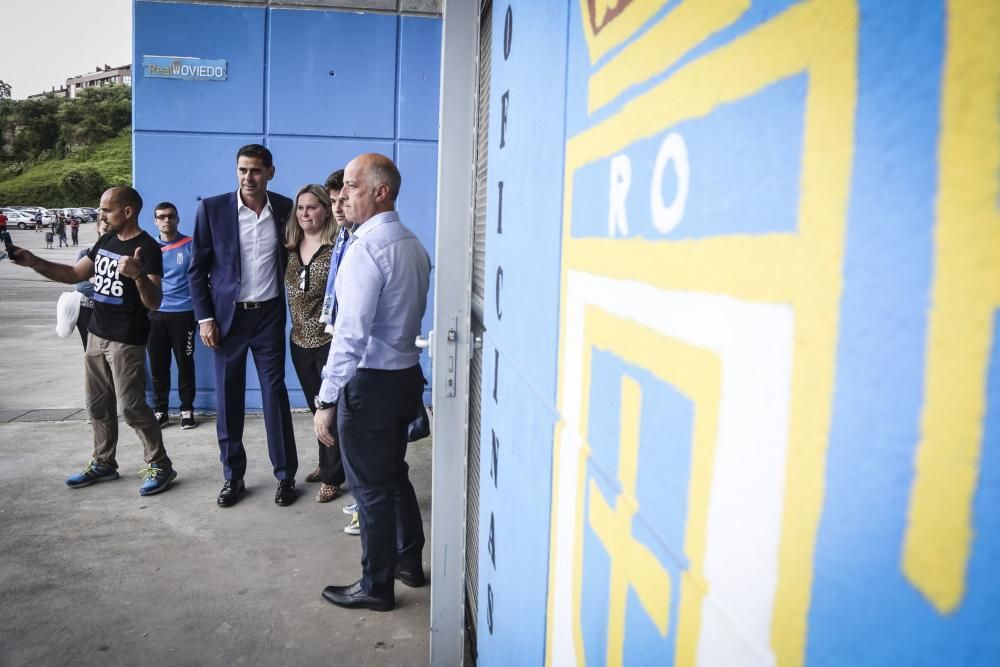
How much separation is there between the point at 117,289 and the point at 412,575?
2332mm

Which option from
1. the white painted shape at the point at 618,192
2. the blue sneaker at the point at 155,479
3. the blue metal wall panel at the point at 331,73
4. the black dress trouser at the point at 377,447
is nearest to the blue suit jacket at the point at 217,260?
the blue sneaker at the point at 155,479

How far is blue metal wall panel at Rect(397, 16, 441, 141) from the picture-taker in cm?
589

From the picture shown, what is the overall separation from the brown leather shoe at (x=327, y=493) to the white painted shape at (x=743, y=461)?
382cm

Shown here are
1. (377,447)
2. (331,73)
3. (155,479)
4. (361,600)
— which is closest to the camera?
(377,447)

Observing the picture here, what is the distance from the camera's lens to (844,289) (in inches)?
15.7

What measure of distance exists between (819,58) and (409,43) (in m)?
6.00

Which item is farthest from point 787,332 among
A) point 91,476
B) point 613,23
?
point 91,476

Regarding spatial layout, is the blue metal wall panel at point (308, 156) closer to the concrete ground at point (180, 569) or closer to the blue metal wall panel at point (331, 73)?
the blue metal wall panel at point (331, 73)

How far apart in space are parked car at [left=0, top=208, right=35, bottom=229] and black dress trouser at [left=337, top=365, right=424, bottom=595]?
51.9m

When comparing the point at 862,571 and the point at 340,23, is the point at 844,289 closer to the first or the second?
the point at 862,571

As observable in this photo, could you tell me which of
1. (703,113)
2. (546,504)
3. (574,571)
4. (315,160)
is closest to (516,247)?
(546,504)

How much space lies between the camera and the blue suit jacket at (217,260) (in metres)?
3.91

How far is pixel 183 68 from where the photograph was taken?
5723 mm

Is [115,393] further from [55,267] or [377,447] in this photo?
[377,447]
